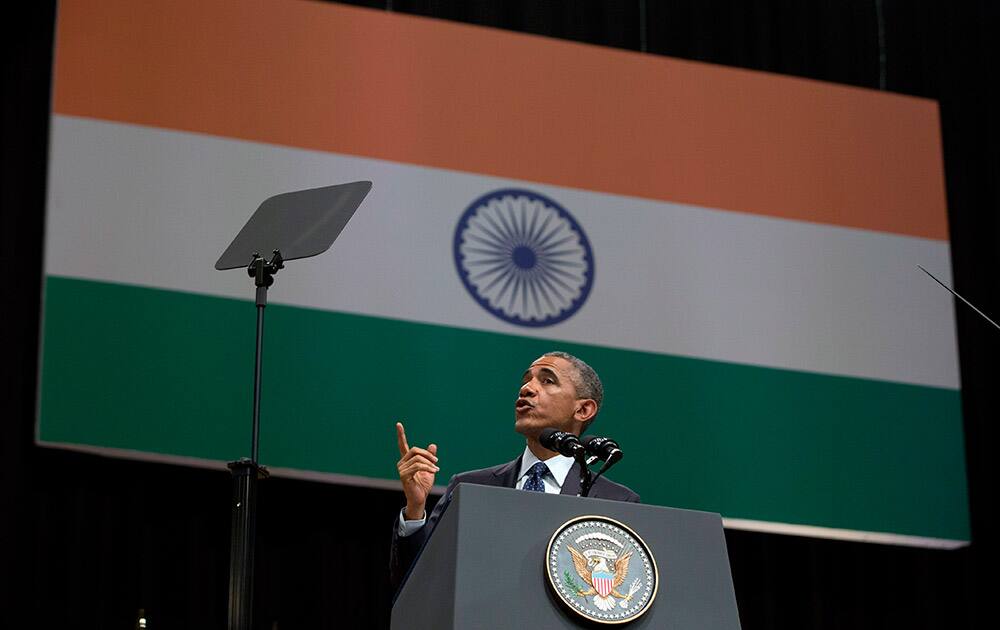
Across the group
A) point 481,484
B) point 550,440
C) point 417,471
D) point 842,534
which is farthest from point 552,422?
point 842,534

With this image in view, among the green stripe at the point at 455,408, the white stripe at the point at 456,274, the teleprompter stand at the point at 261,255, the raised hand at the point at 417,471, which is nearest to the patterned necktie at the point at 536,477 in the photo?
the raised hand at the point at 417,471

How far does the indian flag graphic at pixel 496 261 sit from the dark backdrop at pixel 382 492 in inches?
8.1

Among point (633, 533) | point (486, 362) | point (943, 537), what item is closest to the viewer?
point (633, 533)

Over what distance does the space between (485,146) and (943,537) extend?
6.83 feet

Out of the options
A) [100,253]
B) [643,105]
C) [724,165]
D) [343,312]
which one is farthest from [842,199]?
[100,253]

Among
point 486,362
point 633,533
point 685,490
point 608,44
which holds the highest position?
point 608,44

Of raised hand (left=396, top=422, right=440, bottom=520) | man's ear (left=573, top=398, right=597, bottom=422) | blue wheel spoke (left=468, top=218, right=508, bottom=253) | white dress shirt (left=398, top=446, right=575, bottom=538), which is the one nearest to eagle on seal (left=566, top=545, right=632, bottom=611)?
raised hand (left=396, top=422, right=440, bottom=520)

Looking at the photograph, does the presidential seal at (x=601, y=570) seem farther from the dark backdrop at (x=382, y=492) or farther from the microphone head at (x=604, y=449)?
the dark backdrop at (x=382, y=492)

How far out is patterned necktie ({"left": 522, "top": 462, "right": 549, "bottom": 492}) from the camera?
296 cm

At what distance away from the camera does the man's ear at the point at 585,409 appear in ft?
10.1

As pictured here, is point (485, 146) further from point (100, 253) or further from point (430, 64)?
point (100, 253)

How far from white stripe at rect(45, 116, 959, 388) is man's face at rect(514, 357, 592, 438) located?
1.59m

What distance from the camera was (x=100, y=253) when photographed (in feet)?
14.1

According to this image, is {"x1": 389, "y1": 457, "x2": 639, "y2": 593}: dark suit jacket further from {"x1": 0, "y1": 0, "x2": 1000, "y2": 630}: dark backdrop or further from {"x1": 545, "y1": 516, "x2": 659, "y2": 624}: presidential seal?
{"x1": 0, "y1": 0, "x2": 1000, "y2": 630}: dark backdrop
